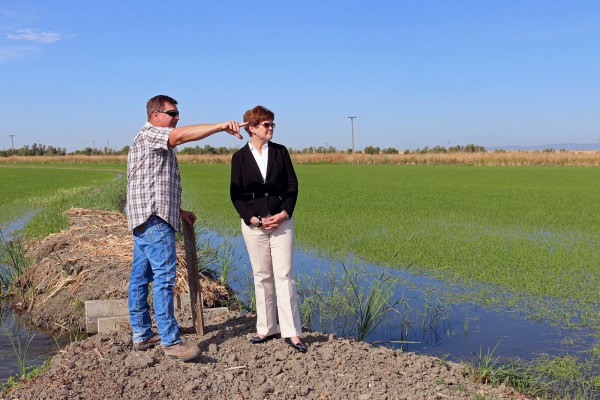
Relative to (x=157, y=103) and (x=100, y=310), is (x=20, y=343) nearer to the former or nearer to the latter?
(x=100, y=310)

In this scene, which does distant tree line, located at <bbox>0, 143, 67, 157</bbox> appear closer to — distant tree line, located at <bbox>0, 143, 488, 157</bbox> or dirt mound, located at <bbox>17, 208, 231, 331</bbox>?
distant tree line, located at <bbox>0, 143, 488, 157</bbox>

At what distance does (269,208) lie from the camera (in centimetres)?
476

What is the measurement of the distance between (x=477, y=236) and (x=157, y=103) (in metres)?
8.52

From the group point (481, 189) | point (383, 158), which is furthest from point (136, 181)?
point (383, 158)

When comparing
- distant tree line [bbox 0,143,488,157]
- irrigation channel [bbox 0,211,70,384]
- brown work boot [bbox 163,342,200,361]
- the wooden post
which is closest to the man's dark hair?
the wooden post

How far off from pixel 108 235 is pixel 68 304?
7.53ft

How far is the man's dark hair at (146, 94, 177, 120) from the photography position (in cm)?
448

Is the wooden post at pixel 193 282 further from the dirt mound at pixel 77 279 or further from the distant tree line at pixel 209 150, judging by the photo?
the distant tree line at pixel 209 150

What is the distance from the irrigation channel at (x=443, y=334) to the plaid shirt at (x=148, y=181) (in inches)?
70.3

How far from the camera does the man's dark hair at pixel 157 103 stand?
177 inches

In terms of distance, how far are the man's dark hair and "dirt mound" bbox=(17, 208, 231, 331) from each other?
2516 mm

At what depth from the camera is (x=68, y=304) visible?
6.83 m

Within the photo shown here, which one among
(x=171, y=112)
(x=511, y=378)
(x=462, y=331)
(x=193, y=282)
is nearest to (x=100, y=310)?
(x=193, y=282)

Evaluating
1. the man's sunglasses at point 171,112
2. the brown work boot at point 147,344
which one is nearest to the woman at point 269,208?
the man's sunglasses at point 171,112
